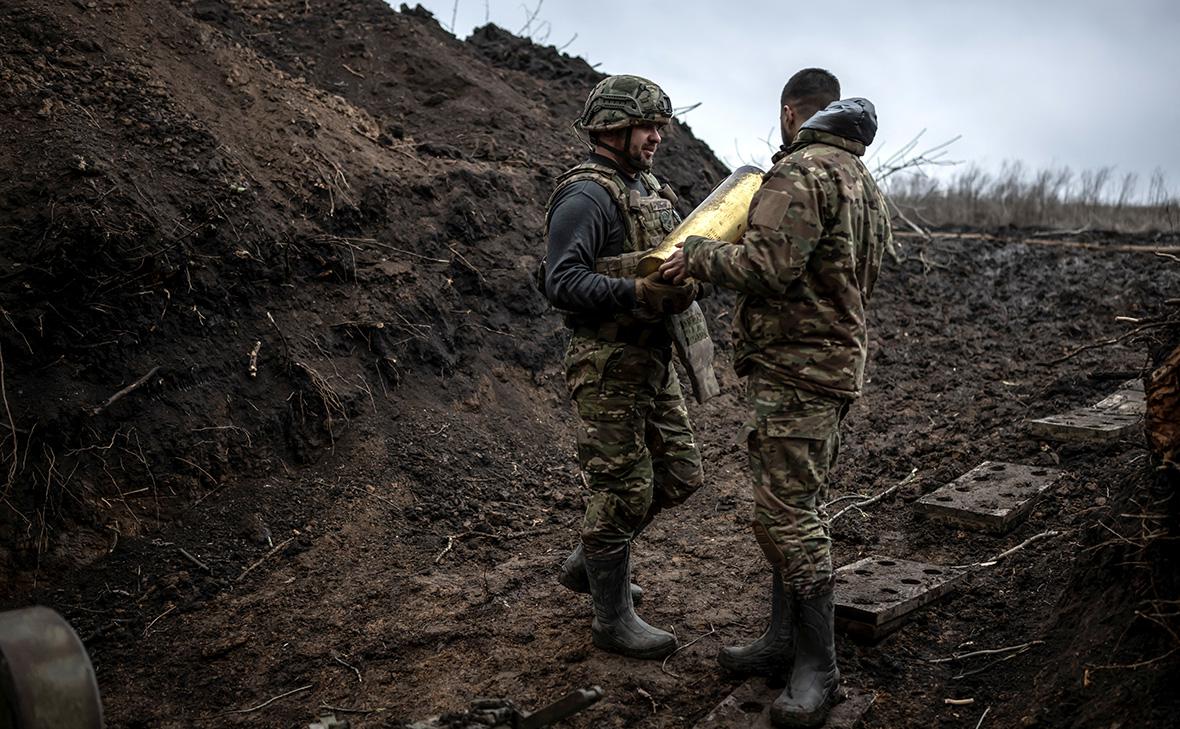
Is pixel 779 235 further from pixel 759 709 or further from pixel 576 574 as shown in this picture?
pixel 576 574

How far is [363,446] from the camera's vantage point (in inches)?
252

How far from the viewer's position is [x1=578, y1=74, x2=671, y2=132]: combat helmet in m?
4.30

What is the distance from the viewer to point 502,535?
600cm

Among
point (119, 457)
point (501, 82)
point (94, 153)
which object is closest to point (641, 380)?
point (119, 457)

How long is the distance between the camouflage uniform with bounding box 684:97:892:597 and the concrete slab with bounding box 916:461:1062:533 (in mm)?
1920

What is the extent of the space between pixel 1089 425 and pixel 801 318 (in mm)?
3395

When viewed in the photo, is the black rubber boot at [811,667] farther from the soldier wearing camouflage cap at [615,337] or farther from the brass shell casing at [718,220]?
the brass shell casing at [718,220]

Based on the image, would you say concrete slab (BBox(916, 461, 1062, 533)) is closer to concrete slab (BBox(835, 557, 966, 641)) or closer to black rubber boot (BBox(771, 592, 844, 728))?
concrete slab (BBox(835, 557, 966, 641))

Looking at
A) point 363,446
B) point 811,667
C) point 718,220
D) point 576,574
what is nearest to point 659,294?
point 718,220

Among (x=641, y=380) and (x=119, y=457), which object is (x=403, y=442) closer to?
(x=119, y=457)

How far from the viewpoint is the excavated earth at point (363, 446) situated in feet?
13.6

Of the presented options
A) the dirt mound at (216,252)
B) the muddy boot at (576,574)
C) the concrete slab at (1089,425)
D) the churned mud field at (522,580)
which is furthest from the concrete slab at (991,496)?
the dirt mound at (216,252)

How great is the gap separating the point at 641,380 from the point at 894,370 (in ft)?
17.9

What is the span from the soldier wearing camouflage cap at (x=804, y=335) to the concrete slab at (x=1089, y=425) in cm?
303
